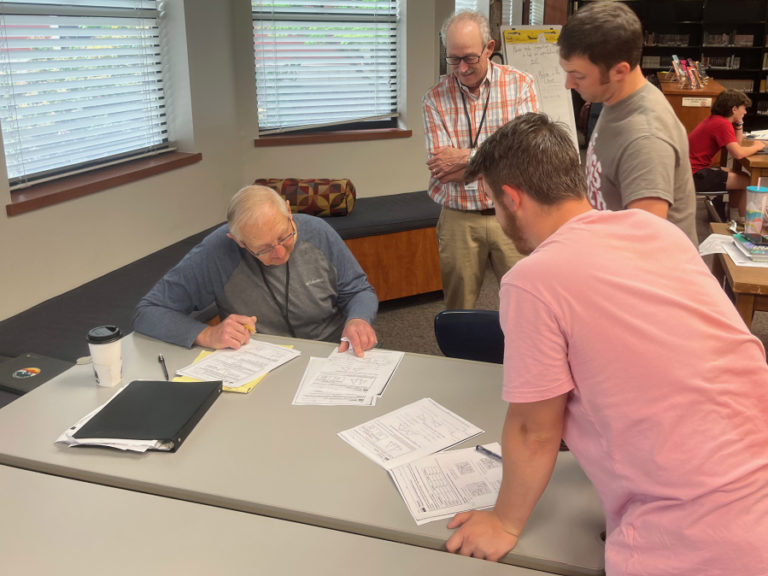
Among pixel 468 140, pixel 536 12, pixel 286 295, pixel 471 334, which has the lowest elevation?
pixel 471 334

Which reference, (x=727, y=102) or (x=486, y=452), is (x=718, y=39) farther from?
(x=486, y=452)

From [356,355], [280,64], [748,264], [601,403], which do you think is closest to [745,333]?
[601,403]

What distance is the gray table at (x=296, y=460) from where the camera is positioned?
141 centimetres

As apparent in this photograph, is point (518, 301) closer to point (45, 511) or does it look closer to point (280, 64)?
point (45, 511)

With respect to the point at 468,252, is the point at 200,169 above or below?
above

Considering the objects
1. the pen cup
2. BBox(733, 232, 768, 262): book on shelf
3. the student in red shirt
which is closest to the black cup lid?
BBox(733, 232, 768, 262): book on shelf

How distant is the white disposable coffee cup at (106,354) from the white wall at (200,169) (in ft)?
4.25

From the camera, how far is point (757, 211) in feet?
10.3

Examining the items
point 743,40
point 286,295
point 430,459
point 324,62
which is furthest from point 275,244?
point 743,40

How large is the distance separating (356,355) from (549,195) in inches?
41.7

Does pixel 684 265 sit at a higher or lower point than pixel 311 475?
higher

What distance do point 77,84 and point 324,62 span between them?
6.23 feet

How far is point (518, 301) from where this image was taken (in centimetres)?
119

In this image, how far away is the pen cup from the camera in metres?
3.15
